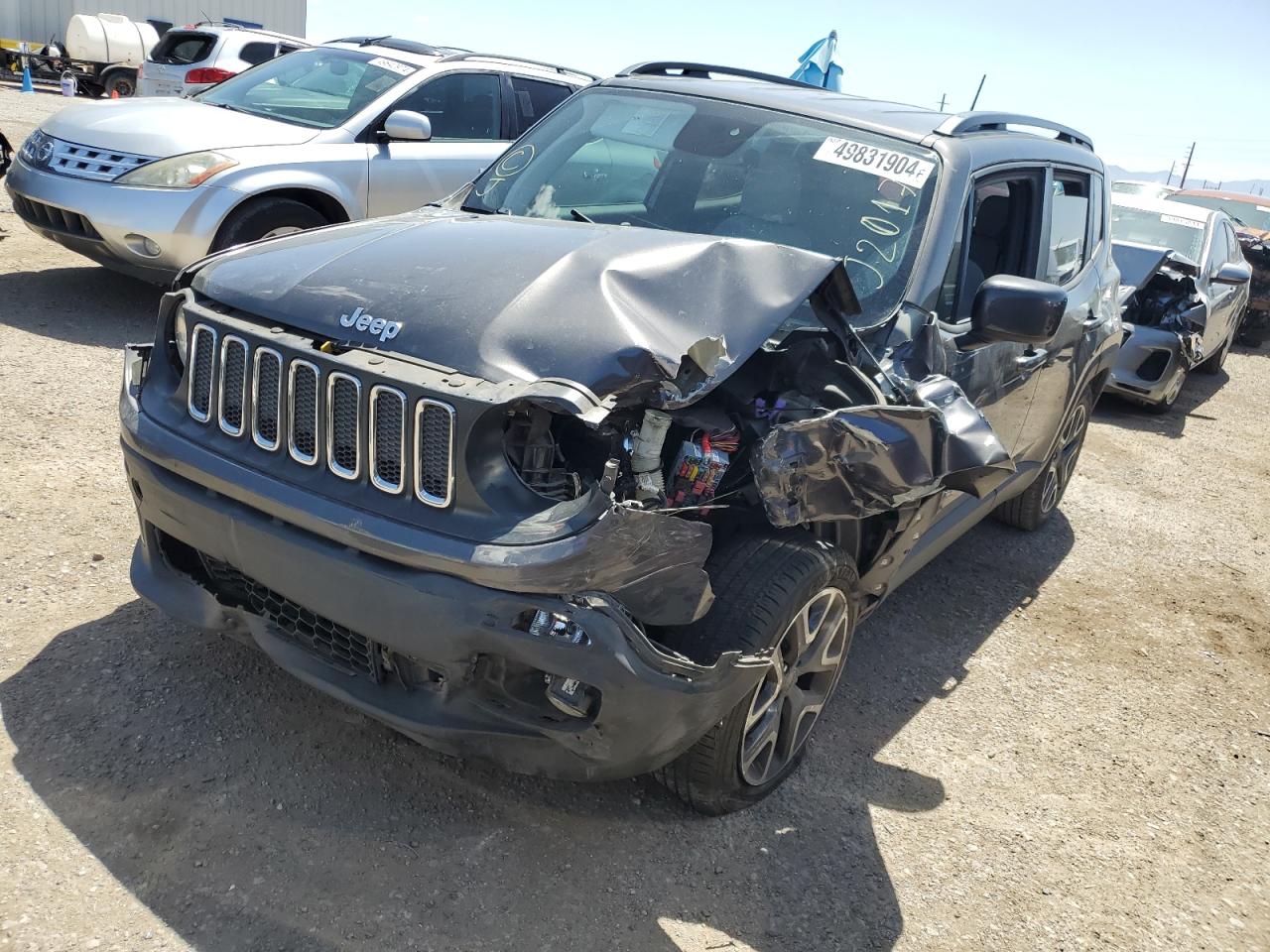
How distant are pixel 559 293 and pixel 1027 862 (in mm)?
2181

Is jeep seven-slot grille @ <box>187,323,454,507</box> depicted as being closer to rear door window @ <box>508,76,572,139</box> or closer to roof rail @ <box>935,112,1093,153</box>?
roof rail @ <box>935,112,1093,153</box>

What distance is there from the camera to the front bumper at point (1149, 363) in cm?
878

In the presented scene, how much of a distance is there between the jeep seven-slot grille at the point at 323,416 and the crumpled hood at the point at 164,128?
437 centimetres

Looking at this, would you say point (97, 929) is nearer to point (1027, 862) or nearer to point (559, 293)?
point (559, 293)

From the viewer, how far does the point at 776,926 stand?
2779 millimetres

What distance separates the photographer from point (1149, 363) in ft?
29.0

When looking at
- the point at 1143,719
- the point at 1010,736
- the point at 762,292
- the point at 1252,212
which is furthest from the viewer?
the point at 1252,212

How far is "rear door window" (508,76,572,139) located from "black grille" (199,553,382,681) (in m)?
5.56

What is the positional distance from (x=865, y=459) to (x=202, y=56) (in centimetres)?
1382

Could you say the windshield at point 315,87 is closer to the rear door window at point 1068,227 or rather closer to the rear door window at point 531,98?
the rear door window at point 531,98

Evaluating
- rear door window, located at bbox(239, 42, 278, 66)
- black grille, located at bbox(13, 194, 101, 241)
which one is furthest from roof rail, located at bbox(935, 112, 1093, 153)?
rear door window, located at bbox(239, 42, 278, 66)

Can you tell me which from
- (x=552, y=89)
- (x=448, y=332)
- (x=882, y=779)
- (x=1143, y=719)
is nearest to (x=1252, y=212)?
(x=552, y=89)

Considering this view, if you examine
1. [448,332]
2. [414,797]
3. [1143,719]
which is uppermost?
[448,332]

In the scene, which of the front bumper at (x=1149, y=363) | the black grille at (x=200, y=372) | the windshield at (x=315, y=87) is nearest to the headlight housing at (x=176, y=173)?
the windshield at (x=315, y=87)
